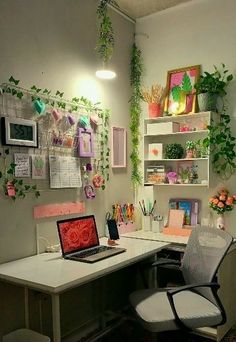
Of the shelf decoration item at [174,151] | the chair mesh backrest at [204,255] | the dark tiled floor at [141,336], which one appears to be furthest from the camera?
the shelf decoration item at [174,151]

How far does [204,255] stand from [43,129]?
58.0 inches

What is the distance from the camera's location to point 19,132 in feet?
7.34

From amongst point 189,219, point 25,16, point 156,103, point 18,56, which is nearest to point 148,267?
point 189,219

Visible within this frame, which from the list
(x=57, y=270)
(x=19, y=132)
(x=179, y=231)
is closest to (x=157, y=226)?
(x=179, y=231)

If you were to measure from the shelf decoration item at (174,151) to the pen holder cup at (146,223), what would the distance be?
2.13 feet

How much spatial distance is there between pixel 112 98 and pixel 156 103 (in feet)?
1.42

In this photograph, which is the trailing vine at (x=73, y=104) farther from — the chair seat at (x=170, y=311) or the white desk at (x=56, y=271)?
the chair seat at (x=170, y=311)

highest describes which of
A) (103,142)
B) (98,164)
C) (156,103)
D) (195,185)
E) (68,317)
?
(156,103)

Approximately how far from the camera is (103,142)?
303cm

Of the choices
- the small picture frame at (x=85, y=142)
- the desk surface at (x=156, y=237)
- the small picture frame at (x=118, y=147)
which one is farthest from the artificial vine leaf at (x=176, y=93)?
the desk surface at (x=156, y=237)

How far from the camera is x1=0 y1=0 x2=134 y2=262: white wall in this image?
222 cm

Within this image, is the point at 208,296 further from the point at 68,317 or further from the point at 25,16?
the point at 25,16

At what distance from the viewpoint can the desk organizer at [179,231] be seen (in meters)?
3.00

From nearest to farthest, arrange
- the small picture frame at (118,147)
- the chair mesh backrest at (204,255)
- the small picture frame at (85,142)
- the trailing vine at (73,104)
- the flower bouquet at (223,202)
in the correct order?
the chair mesh backrest at (204,255)
the trailing vine at (73,104)
the small picture frame at (85,142)
the flower bouquet at (223,202)
the small picture frame at (118,147)
